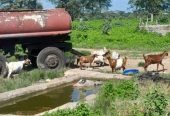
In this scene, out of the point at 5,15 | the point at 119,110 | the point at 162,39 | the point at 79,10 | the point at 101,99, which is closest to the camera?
the point at 119,110

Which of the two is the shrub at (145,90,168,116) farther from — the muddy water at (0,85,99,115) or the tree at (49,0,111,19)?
the tree at (49,0,111,19)

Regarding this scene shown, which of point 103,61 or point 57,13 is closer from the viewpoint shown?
point 57,13

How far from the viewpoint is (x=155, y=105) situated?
9.30 m

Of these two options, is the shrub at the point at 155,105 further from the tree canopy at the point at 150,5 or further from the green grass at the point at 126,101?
the tree canopy at the point at 150,5

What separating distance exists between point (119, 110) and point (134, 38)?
2367 centimetres

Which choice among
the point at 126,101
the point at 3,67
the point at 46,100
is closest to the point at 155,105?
the point at 126,101

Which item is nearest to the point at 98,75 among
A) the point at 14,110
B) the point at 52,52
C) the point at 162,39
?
the point at 52,52

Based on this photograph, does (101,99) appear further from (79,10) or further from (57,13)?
(79,10)

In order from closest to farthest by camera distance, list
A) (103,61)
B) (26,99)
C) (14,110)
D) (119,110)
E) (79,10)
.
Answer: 1. (119,110)
2. (14,110)
3. (26,99)
4. (103,61)
5. (79,10)

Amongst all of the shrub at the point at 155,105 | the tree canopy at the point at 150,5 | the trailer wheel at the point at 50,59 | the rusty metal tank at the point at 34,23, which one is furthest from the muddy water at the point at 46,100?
the tree canopy at the point at 150,5

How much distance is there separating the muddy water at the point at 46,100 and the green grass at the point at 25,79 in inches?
28.0

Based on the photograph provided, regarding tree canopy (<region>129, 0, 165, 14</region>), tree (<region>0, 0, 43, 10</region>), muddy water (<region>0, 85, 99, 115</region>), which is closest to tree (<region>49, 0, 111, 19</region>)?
tree (<region>0, 0, 43, 10</region>)

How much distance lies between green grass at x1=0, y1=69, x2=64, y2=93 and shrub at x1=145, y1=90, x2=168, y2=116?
5368mm

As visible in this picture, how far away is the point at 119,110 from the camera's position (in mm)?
9969
